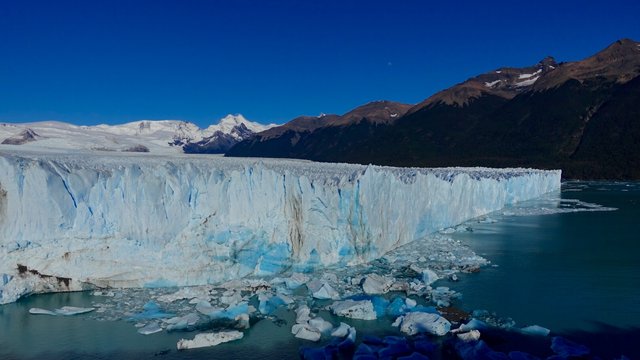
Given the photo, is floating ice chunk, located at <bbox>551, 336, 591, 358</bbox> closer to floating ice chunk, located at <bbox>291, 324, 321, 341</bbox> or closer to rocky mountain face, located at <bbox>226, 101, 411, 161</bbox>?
floating ice chunk, located at <bbox>291, 324, 321, 341</bbox>

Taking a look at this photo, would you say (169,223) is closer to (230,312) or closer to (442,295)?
(230,312)

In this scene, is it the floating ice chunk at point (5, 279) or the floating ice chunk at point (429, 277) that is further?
the floating ice chunk at point (429, 277)

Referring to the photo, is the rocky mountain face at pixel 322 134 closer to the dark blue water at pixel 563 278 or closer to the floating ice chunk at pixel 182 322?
the dark blue water at pixel 563 278

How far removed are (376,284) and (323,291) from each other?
3.55 feet

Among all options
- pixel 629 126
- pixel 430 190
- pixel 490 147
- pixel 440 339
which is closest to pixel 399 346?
pixel 440 339

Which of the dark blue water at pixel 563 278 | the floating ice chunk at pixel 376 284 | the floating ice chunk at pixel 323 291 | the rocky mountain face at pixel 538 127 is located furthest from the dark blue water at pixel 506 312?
the rocky mountain face at pixel 538 127

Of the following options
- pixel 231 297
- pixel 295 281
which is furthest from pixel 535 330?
pixel 231 297

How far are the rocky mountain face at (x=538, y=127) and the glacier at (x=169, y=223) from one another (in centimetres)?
4660

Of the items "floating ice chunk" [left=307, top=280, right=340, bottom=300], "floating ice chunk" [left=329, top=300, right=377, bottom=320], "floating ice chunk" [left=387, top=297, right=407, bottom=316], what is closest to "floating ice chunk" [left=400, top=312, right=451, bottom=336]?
"floating ice chunk" [left=387, top=297, right=407, bottom=316]

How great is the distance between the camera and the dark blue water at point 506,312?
7.17 metres

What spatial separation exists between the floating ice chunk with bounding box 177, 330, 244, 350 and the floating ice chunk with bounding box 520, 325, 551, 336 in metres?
4.35

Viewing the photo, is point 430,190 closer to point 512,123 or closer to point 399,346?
point 399,346

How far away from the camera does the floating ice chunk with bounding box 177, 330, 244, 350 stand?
7.22 m

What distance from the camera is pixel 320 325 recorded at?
7.85 meters
